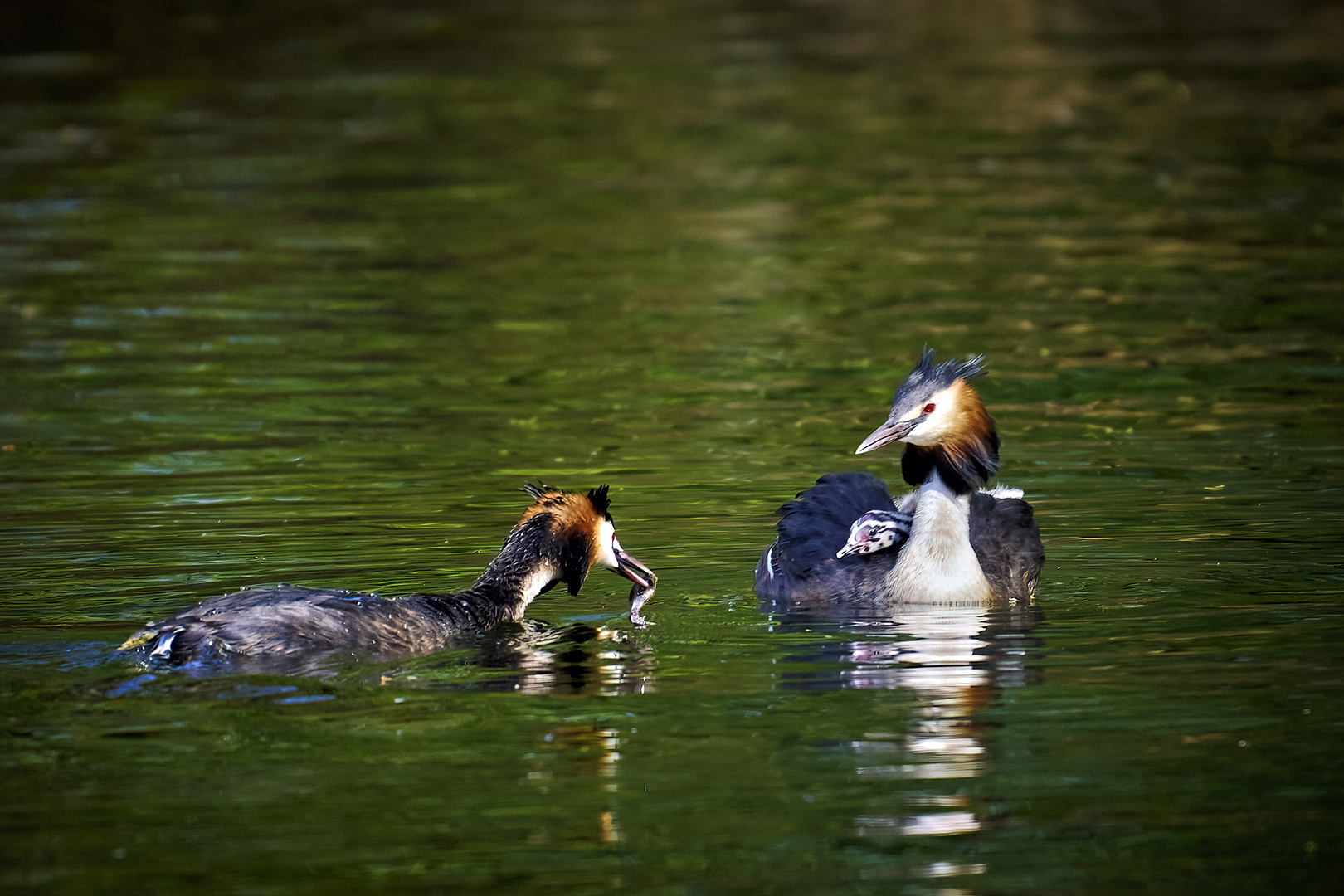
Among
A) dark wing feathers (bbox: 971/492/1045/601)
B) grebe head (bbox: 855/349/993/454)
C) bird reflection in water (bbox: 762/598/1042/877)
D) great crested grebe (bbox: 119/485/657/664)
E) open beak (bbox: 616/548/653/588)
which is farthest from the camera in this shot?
dark wing feathers (bbox: 971/492/1045/601)

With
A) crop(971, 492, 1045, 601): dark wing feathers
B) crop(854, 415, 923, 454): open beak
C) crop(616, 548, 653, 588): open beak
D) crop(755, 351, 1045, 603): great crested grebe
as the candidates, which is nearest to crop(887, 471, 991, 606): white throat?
crop(755, 351, 1045, 603): great crested grebe

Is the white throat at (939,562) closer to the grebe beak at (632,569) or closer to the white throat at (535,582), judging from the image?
the grebe beak at (632,569)

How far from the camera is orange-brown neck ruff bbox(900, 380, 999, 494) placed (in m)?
10.1

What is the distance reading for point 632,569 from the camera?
32.3 ft

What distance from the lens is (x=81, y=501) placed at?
12.6 metres

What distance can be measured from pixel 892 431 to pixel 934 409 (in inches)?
10.1

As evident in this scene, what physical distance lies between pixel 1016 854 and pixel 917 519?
3.67 metres

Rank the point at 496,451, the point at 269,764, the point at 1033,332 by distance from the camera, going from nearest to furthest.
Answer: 1. the point at 269,764
2. the point at 496,451
3. the point at 1033,332

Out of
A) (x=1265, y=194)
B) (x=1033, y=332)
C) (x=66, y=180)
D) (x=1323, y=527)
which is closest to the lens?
(x=1323, y=527)

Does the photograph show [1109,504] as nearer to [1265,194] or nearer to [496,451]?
[496,451]

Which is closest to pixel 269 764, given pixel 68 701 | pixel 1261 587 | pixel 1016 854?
pixel 68 701

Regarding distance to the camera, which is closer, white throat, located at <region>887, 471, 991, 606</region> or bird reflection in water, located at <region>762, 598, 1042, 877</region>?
bird reflection in water, located at <region>762, 598, 1042, 877</region>

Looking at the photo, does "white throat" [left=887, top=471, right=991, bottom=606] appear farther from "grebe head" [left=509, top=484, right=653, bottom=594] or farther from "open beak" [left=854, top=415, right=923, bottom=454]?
"grebe head" [left=509, top=484, right=653, bottom=594]

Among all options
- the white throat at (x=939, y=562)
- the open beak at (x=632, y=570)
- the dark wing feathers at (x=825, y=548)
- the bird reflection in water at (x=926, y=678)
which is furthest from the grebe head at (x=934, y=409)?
the open beak at (x=632, y=570)
